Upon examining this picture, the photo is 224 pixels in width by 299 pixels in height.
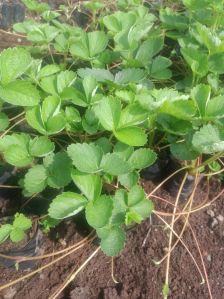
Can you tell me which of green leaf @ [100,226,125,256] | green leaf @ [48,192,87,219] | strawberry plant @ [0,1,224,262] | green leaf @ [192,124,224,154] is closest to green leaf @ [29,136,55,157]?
strawberry plant @ [0,1,224,262]

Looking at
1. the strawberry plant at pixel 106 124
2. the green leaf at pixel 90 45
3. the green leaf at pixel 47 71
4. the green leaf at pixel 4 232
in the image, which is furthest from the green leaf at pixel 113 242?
the green leaf at pixel 90 45

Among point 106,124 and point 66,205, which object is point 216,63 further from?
point 66,205

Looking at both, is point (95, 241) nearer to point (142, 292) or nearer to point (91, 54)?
point (142, 292)

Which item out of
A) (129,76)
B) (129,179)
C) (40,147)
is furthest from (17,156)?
(129,76)

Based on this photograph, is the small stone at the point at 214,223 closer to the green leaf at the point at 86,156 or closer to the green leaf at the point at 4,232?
the green leaf at the point at 86,156

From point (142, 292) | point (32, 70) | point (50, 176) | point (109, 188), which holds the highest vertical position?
point (32, 70)

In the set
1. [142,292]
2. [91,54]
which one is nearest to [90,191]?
[142,292]
